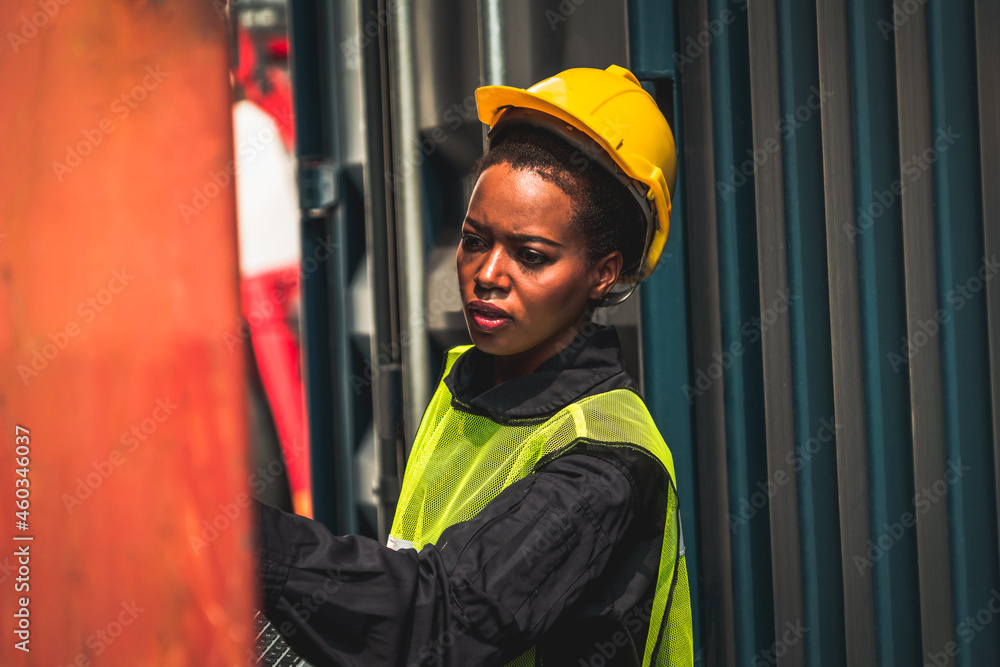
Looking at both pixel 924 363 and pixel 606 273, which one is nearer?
pixel 606 273

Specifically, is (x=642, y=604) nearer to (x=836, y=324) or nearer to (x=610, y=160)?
(x=610, y=160)

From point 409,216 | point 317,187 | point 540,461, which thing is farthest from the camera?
point 317,187

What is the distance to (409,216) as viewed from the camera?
7.58 ft

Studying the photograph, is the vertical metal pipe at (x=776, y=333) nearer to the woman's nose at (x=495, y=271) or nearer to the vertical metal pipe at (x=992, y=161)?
the vertical metal pipe at (x=992, y=161)

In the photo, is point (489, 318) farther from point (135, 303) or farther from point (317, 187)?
point (317, 187)

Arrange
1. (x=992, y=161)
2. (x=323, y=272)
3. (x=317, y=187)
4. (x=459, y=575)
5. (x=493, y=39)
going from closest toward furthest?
1. (x=459, y=575)
2. (x=992, y=161)
3. (x=493, y=39)
4. (x=317, y=187)
5. (x=323, y=272)

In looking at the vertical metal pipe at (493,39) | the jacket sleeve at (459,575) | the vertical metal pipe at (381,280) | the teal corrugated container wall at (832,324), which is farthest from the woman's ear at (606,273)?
the vertical metal pipe at (381,280)

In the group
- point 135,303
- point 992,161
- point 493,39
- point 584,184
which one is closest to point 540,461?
point 584,184

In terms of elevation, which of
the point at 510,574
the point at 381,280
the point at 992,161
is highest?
the point at 992,161

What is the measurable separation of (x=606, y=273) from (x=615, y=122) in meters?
0.24

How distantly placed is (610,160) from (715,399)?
75 centimetres

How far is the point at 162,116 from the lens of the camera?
49 centimetres

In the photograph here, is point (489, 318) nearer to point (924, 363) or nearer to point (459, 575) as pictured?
point (459, 575)

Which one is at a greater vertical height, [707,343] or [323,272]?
[323,272]
